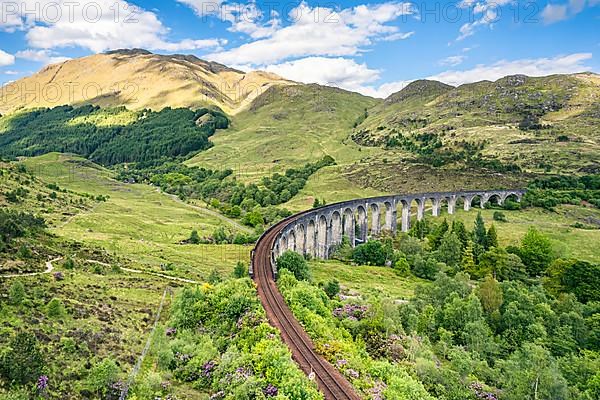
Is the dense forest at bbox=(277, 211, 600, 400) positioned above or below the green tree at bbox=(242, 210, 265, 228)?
below

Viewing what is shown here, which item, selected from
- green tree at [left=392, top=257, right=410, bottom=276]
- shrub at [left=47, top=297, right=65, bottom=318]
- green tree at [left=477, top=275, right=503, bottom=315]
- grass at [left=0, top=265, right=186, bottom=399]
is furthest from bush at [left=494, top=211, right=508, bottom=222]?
shrub at [left=47, top=297, right=65, bottom=318]

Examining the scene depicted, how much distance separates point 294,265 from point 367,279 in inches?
832

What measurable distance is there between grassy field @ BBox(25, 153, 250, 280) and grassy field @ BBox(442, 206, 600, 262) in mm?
57352

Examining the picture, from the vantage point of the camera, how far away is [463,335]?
148 ft

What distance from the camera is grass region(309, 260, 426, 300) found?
60628mm

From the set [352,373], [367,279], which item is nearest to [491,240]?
[367,279]

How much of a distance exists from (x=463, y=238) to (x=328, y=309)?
52242 mm

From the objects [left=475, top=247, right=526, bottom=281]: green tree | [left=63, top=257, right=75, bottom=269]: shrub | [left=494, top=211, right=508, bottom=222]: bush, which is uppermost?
[left=63, top=257, right=75, bottom=269]: shrub

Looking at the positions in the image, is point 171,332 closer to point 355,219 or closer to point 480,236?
point 480,236

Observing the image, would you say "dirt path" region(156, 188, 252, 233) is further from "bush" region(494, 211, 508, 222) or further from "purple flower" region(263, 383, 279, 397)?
"purple flower" region(263, 383, 279, 397)

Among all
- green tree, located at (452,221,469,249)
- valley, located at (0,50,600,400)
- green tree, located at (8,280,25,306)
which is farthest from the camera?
green tree, located at (452,221,469,249)

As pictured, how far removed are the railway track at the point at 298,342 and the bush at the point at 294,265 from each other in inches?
94.0

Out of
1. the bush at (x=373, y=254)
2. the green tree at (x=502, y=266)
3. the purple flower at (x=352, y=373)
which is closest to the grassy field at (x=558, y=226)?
the green tree at (x=502, y=266)

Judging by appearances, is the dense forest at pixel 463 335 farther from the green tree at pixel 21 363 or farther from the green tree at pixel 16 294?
the green tree at pixel 16 294
